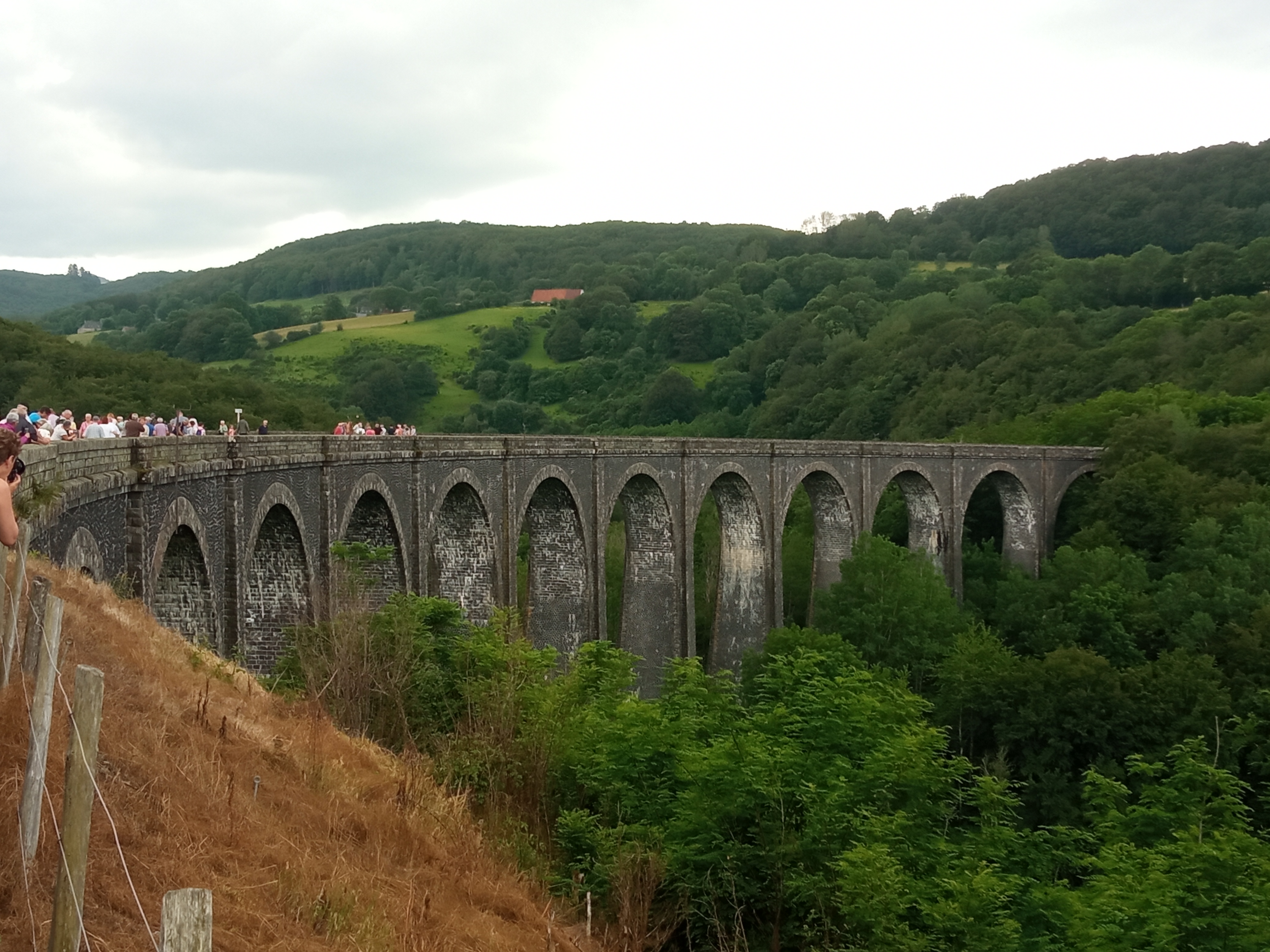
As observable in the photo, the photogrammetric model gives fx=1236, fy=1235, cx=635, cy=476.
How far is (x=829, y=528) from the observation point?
175 ft

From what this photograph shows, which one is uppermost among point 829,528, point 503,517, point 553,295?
point 553,295

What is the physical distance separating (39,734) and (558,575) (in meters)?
31.2

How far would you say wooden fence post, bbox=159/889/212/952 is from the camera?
4.14 meters

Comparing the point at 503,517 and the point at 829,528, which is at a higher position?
the point at 503,517

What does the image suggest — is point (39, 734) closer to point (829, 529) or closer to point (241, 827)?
point (241, 827)

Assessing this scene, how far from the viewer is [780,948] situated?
50.7 ft

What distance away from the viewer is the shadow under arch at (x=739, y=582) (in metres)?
47.3

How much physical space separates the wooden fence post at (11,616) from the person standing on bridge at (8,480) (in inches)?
11.8

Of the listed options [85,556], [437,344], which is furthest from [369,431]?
[437,344]

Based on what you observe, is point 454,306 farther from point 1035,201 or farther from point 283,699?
point 283,699

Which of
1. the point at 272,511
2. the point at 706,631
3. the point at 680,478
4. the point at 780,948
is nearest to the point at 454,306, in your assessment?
the point at 706,631

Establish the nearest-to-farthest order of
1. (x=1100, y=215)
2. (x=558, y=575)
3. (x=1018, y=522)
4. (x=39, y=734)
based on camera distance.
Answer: (x=39, y=734)
(x=558, y=575)
(x=1018, y=522)
(x=1100, y=215)

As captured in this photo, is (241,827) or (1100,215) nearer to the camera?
(241,827)

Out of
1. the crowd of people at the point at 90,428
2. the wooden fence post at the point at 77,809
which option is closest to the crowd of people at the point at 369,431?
the crowd of people at the point at 90,428
